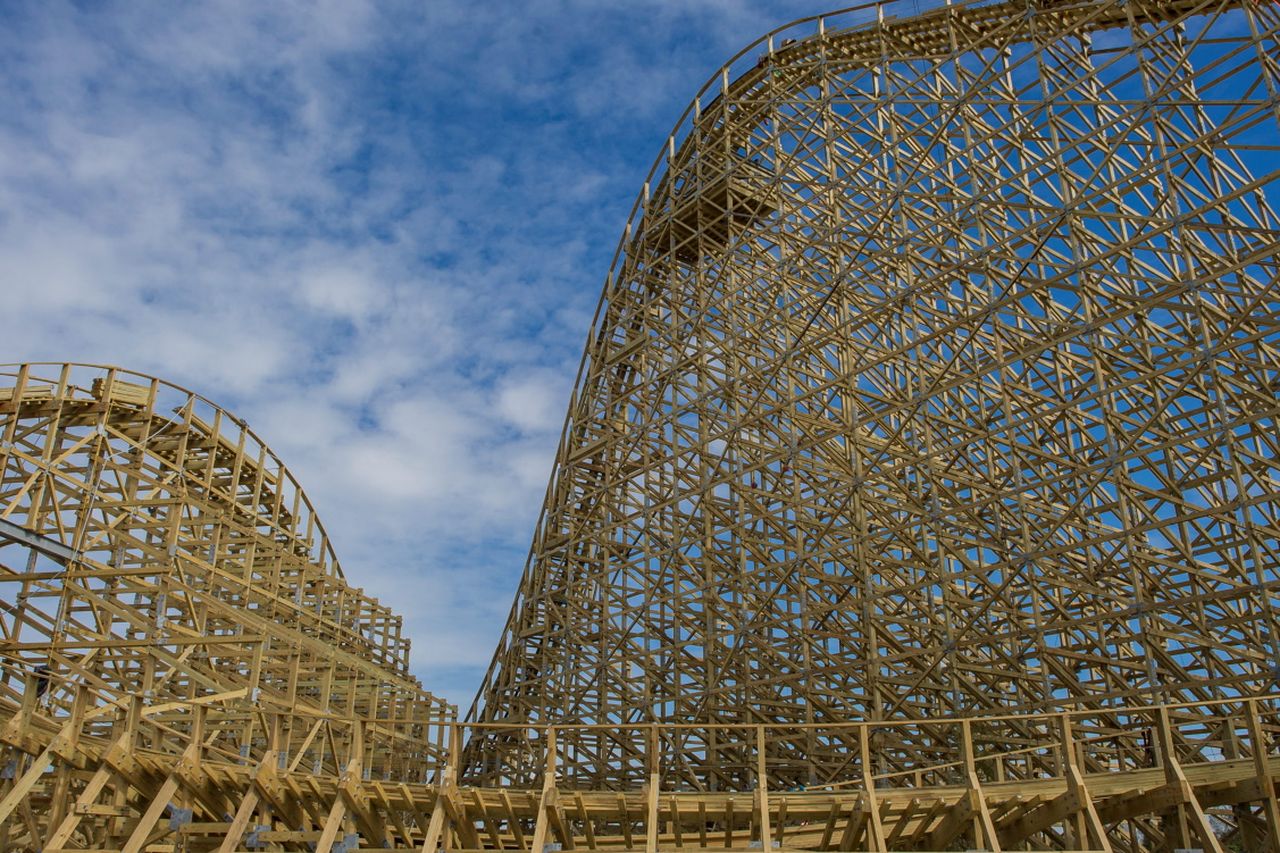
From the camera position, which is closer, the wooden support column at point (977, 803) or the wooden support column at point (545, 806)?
the wooden support column at point (977, 803)

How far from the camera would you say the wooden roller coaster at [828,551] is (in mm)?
12367

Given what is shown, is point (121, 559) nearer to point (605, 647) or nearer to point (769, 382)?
point (605, 647)

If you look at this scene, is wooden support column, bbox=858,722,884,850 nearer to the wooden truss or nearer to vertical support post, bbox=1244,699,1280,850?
the wooden truss

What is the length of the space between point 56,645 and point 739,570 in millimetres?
9652

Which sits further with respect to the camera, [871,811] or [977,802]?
[871,811]

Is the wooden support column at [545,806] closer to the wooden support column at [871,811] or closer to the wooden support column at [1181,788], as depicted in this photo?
the wooden support column at [871,811]

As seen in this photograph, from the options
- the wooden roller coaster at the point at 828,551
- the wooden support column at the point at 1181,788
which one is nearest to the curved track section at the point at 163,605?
the wooden roller coaster at the point at 828,551

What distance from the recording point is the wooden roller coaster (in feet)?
40.6

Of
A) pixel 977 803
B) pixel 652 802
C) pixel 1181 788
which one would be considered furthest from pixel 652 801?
pixel 1181 788

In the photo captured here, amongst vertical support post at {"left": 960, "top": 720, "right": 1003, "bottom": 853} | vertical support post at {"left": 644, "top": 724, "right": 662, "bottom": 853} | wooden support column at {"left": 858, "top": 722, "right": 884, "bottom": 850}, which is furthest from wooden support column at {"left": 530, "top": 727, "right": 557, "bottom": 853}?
vertical support post at {"left": 960, "top": 720, "right": 1003, "bottom": 853}

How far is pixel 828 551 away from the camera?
17.6m

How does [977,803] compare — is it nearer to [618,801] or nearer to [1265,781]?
[1265,781]

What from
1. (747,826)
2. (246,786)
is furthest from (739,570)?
(246,786)

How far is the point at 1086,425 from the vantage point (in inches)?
735
